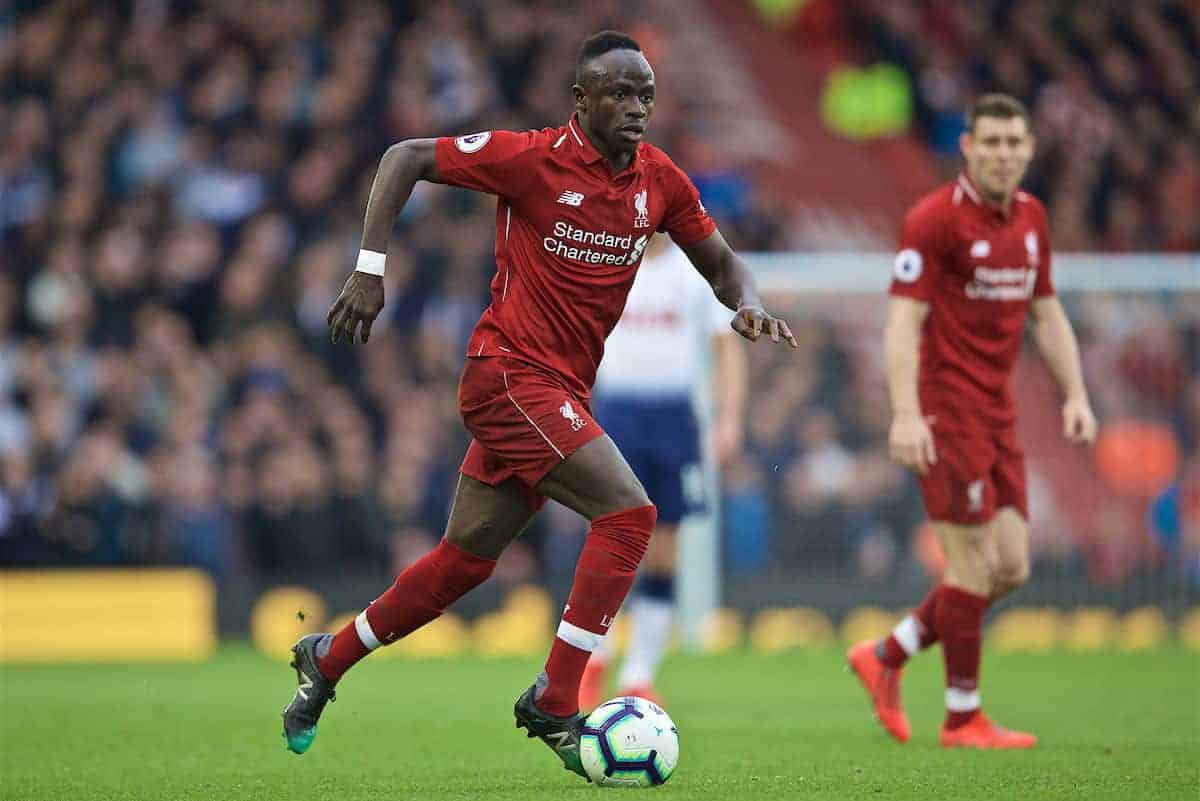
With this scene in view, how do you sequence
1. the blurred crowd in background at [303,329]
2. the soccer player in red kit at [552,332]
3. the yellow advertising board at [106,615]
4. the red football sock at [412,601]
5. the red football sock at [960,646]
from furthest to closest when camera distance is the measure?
1. the blurred crowd in background at [303,329]
2. the yellow advertising board at [106,615]
3. the red football sock at [960,646]
4. the red football sock at [412,601]
5. the soccer player in red kit at [552,332]

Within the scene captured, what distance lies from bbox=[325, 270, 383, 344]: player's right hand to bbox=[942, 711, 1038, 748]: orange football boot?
3058 mm

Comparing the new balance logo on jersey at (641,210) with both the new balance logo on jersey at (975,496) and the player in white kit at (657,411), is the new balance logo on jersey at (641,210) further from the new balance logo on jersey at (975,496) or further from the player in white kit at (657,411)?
the player in white kit at (657,411)

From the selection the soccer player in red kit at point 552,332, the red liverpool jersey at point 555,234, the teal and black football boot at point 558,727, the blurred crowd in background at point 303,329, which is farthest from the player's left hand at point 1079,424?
the blurred crowd in background at point 303,329

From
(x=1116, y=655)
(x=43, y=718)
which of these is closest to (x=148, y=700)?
(x=43, y=718)

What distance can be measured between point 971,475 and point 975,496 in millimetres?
86

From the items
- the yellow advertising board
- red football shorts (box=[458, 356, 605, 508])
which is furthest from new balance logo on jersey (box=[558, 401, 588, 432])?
the yellow advertising board

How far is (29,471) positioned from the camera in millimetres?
14344

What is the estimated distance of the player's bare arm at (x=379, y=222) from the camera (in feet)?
19.6

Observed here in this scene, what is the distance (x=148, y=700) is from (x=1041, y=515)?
24.0ft

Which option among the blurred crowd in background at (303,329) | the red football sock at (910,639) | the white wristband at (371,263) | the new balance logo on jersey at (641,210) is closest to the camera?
the white wristband at (371,263)

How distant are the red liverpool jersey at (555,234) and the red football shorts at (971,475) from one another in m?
1.94

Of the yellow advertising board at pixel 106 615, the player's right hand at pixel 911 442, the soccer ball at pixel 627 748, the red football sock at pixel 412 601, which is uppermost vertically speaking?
the player's right hand at pixel 911 442

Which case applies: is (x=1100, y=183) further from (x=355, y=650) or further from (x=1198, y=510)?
(x=355, y=650)

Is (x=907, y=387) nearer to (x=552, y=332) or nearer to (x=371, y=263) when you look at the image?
(x=552, y=332)
